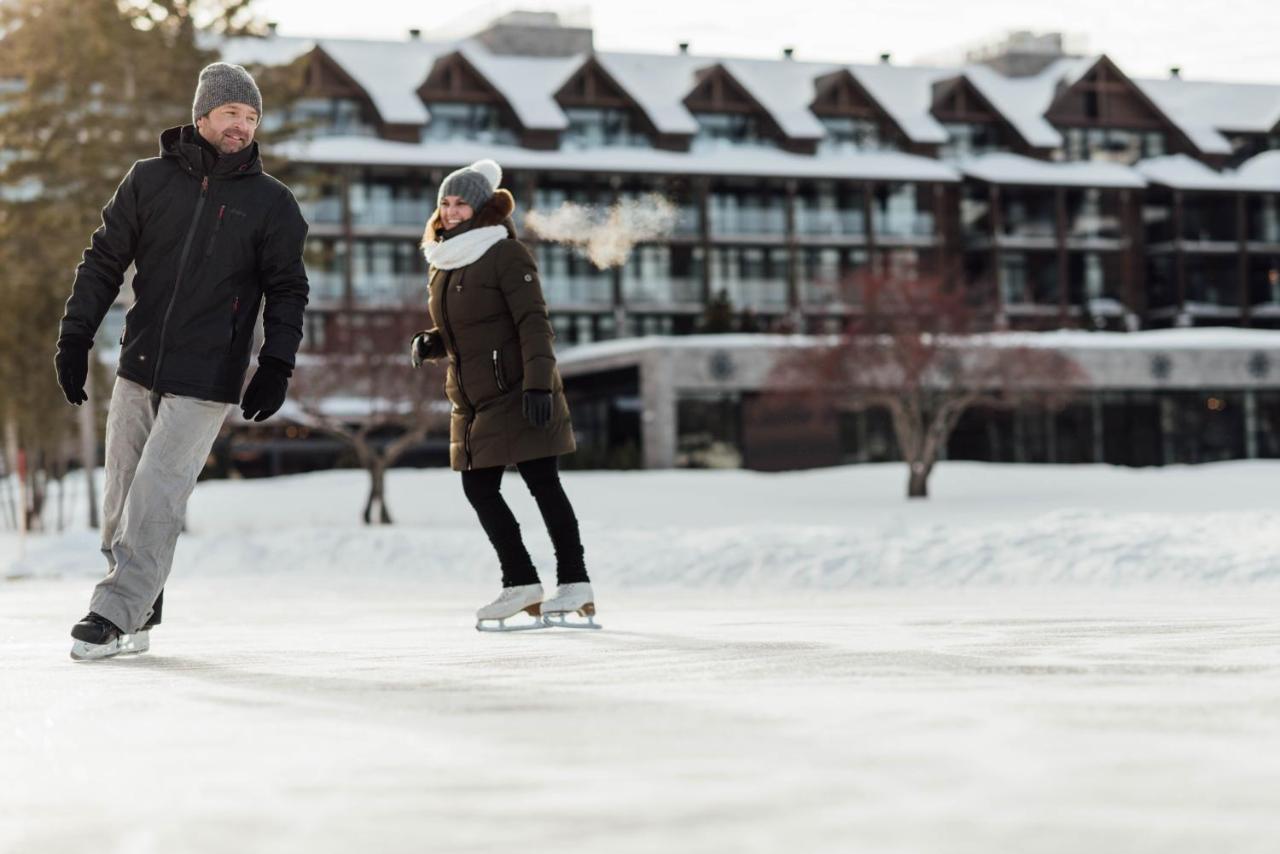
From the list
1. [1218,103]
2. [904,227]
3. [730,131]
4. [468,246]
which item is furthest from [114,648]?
[1218,103]

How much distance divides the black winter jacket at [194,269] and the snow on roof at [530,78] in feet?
173

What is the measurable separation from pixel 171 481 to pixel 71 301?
25.0 inches

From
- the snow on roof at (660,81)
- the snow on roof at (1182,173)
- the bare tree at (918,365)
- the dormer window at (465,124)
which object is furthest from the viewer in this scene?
the snow on roof at (1182,173)

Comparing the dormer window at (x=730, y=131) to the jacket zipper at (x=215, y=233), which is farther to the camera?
the dormer window at (x=730, y=131)

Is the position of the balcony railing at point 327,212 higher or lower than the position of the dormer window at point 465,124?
lower

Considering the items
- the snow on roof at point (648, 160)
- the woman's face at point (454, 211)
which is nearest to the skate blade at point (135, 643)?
the woman's face at point (454, 211)

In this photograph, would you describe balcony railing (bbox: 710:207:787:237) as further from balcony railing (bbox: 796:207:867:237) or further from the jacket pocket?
the jacket pocket

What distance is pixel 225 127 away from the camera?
6027mm

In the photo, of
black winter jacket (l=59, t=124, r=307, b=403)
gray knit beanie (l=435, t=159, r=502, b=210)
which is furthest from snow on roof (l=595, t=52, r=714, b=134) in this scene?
black winter jacket (l=59, t=124, r=307, b=403)

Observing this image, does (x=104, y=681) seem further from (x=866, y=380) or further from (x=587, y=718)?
(x=866, y=380)

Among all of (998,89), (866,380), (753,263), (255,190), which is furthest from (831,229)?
(255,190)

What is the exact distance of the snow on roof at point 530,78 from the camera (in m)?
58.4

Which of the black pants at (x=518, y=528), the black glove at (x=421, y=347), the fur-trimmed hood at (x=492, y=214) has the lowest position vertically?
the black pants at (x=518, y=528)

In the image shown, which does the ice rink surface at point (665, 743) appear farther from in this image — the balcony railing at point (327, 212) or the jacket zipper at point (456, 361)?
the balcony railing at point (327, 212)
